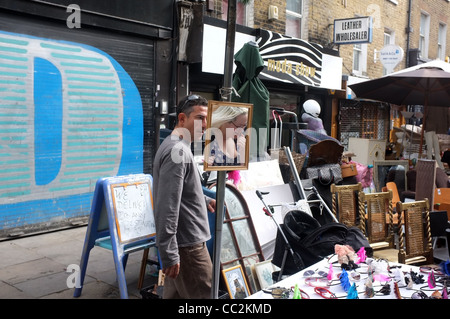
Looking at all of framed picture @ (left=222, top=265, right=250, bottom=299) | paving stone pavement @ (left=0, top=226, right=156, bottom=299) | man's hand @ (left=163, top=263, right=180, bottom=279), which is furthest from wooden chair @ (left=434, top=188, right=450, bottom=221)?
man's hand @ (left=163, top=263, right=180, bottom=279)

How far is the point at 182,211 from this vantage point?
9.57 feet

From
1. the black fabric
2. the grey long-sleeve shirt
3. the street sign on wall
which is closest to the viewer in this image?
the grey long-sleeve shirt

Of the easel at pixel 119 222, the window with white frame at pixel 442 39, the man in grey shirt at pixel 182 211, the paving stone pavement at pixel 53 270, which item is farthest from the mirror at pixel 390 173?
the window with white frame at pixel 442 39

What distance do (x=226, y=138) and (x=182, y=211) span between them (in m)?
0.65

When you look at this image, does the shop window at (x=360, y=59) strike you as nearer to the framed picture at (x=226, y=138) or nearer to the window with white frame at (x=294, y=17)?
the window with white frame at (x=294, y=17)

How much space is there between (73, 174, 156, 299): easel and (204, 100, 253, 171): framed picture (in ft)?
5.45

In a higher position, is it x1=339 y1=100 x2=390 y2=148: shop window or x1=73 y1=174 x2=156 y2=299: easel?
x1=339 y1=100 x2=390 y2=148: shop window

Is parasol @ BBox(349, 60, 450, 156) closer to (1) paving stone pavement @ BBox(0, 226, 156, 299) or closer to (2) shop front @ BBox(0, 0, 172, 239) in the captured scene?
(2) shop front @ BBox(0, 0, 172, 239)

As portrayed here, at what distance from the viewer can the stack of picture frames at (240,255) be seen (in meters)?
4.20

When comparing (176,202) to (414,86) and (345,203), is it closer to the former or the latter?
(345,203)

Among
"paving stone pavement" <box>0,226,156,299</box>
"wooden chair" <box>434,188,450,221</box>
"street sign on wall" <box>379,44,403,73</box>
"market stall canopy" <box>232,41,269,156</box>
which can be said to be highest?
"street sign on wall" <box>379,44,403,73</box>

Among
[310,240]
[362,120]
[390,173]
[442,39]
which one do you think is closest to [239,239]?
[310,240]

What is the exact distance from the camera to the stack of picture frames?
4.20 m

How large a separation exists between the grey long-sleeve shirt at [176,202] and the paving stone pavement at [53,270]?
1751 mm
